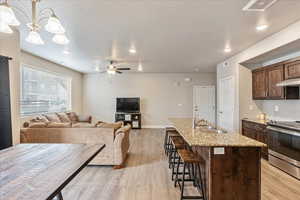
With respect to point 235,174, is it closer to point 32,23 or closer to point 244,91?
point 32,23

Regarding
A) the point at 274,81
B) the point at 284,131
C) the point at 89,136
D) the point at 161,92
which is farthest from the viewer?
the point at 161,92

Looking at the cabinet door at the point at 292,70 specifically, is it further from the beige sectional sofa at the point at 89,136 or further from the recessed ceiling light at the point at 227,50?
the beige sectional sofa at the point at 89,136

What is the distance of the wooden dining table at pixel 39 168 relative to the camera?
116cm

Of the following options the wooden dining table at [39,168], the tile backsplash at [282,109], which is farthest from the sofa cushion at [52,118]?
the tile backsplash at [282,109]

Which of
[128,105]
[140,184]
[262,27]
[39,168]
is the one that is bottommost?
[140,184]

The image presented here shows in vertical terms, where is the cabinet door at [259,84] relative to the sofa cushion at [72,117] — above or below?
above

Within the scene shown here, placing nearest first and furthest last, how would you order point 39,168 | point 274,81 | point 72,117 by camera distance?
point 39,168
point 274,81
point 72,117

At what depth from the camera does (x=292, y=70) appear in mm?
3863

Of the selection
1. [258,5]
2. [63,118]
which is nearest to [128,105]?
[63,118]

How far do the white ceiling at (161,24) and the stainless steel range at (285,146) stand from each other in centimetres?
185

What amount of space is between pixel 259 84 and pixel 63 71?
6982 millimetres

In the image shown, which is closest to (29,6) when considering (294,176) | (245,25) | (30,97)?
(245,25)

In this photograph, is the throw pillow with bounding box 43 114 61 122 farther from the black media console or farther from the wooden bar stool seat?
the wooden bar stool seat

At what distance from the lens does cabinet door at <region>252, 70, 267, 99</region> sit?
478 centimetres
